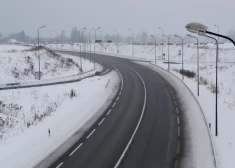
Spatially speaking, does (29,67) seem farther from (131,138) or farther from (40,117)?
(131,138)

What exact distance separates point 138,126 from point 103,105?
27.2 feet

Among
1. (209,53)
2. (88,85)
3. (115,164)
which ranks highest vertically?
(209,53)

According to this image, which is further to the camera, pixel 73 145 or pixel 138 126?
pixel 138 126

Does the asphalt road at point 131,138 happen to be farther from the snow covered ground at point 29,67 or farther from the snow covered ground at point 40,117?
the snow covered ground at point 29,67

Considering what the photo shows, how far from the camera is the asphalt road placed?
18344mm

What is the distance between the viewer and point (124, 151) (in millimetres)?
19969

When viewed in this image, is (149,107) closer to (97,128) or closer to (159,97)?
(159,97)

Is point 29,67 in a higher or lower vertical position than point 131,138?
higher

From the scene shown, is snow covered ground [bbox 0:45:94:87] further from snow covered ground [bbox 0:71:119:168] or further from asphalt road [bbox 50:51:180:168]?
asphalt road [bbox 50:51:180:168]

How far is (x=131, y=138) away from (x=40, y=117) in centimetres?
1022

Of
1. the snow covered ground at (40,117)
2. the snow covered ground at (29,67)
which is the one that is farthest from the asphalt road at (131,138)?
the snow covered ground at (29,67)

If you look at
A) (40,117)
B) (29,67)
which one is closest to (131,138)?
Answer: (40,117)

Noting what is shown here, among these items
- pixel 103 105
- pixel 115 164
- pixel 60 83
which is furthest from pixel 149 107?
pixel 60 83

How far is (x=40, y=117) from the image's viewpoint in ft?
92.8
